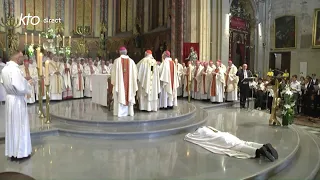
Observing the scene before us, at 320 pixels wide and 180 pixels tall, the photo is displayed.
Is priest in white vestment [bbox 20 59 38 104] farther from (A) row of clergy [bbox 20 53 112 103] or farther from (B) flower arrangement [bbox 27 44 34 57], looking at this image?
(B) flower arrangement [bbox 27 44 34 57]

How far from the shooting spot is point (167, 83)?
827 centimetres

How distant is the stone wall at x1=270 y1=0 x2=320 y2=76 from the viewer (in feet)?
60.2

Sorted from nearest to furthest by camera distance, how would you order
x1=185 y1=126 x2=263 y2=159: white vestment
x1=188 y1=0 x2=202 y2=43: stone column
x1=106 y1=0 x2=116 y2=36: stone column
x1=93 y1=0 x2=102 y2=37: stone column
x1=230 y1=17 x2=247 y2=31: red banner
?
x1=185 y1=126 x2=263 y2=159: white vestment < x1=188 y1=0 x2=202 y2=43: stone column < x1=230 y1=17 x2=247 y2=31: red banner < x1=93 y1=0 x2=102 y2=37: stone column < x1=106 y1=0 x2=116 y2=36: stone column

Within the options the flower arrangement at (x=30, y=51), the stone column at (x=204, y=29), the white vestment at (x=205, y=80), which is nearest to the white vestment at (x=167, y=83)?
the white vestment at (x=205, y=80)

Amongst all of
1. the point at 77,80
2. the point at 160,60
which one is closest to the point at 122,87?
the point at 77,80

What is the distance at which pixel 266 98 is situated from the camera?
11.8m

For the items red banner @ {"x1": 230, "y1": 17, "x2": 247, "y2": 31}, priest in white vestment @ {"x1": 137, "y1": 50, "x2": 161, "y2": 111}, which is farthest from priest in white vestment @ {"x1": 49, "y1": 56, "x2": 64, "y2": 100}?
red banner @ {"x1": 230, "y1": 17, "x2": 247, "y2": 31}

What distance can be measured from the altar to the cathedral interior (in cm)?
25

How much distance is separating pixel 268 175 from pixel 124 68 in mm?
4082

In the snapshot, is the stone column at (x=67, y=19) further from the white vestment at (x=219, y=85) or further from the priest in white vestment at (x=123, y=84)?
the priest in white vestment at (x=123, y=84)

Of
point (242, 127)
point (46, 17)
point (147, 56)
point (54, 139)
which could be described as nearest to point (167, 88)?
point (147, 56)

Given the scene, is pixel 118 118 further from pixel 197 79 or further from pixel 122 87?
pixel 197 79

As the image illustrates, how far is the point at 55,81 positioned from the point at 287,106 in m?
7.90

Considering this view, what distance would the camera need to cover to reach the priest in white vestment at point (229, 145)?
15.4 ft
